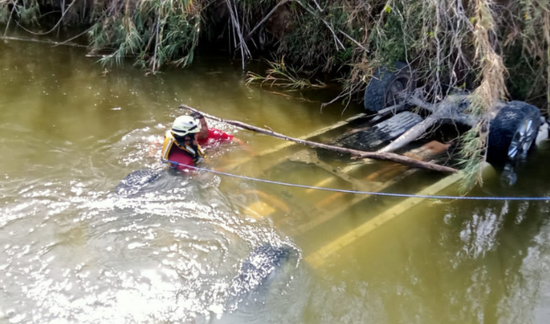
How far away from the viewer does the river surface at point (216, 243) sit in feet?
11.4

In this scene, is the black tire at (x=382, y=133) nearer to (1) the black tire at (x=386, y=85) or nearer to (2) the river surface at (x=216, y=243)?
(1) the black tire at (x=386, y=85)

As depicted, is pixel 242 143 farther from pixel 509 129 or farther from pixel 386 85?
pixel 509 129

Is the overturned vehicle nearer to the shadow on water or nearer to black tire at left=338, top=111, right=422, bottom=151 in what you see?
black tire at left=338, top=111, right=422, bottom=151

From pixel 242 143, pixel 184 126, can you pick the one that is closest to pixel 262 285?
pixel 184 126

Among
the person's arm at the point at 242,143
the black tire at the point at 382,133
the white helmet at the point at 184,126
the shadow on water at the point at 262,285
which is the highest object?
the white helmet at the point at 184,126

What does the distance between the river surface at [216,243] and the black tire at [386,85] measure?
1220 millimetres

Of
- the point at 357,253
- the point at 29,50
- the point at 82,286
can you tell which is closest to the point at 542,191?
the point at 357,253

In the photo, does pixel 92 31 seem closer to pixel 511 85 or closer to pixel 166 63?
pixel 166 63

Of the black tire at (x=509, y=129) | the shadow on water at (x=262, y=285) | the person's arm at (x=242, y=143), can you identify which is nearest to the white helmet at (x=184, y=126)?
the shadow on water at (x=262, y=285)

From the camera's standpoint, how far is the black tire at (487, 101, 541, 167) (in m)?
5.14

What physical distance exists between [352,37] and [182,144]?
3.41 meters

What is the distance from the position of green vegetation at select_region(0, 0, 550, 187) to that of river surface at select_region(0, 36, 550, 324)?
35.4 inches

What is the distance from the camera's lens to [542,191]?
5023mm

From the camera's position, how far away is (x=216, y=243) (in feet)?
13.4
